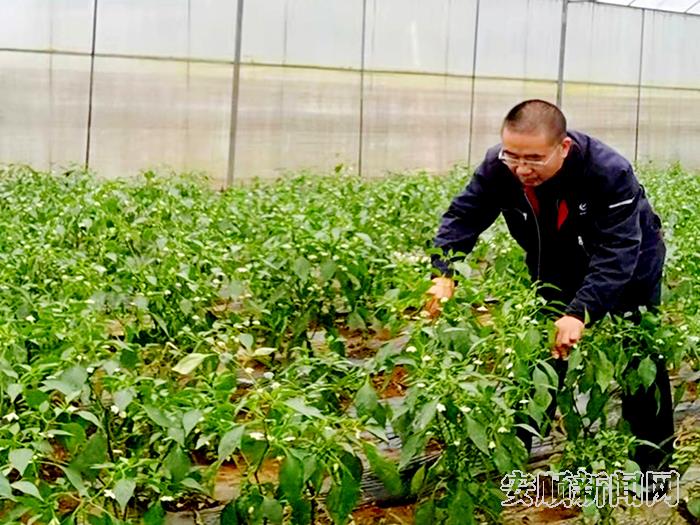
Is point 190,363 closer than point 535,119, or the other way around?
point 190,363

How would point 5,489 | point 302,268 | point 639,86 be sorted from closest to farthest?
1. point 5,489
2. point 302,268
3. point 639,86

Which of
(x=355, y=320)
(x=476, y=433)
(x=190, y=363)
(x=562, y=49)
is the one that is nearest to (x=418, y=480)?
(x=476, y=433)

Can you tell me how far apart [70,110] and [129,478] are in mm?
7276

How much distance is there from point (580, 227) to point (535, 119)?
1.56ft

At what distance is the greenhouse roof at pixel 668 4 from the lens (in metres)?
14.8

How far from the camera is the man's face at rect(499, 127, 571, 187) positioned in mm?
3484

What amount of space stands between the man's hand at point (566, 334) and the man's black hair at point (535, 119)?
531 millimetres

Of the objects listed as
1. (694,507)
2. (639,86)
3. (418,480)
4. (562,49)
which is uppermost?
(562,49)

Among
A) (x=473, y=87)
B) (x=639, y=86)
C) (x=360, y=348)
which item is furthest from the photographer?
(x=639, y=86)

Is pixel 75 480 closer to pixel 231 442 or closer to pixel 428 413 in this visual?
pixel 231 442

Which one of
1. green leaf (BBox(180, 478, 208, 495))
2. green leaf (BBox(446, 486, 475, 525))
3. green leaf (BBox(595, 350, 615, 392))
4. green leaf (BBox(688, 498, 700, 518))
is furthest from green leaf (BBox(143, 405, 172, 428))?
green leaf (BBox(688, 498, 700, 518))

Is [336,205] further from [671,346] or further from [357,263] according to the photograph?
[671,346]

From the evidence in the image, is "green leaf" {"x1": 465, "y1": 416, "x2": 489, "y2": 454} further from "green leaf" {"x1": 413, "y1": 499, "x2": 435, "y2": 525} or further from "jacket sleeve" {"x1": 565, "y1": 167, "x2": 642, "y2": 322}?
"jacket sleeve" {"x1": 565, "y1": 167, "x2": 642, "y2": 322}

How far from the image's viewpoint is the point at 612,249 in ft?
11.8
